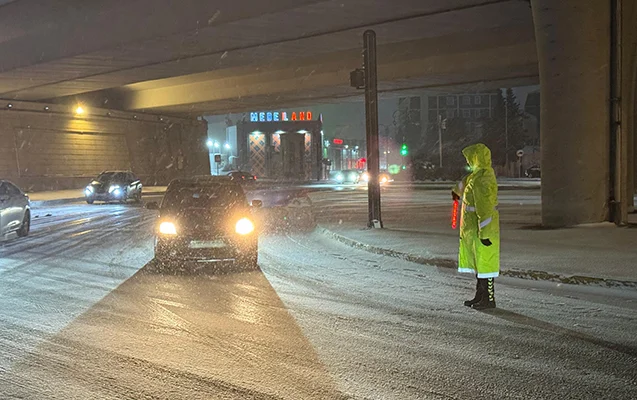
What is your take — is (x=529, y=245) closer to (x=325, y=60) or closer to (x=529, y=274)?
(x=529, y=274)

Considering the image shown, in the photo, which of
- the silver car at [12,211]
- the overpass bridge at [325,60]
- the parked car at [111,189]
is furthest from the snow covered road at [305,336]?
the parked car at [111,189]

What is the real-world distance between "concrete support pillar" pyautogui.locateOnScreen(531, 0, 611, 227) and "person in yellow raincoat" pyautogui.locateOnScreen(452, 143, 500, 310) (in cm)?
804

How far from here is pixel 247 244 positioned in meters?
9.80

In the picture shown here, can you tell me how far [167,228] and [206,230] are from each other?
628 millimetres

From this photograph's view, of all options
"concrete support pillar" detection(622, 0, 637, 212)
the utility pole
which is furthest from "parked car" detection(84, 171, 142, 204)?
"concrete support pillar" detection(622, 0, 637, 212)

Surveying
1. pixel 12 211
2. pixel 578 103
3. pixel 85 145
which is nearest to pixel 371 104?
pixel 578 103

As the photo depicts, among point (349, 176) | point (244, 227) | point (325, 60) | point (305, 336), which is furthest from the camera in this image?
point (349, 176)

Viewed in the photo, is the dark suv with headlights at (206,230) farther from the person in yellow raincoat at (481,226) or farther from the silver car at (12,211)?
the silver car at (12,211)

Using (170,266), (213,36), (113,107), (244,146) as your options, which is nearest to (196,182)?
(170,266)

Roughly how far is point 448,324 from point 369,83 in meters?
9.65

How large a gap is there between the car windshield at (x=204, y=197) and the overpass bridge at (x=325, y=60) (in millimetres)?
8069

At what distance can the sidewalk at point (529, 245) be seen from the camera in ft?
29.3

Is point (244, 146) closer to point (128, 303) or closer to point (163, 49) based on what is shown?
point (163, 49)

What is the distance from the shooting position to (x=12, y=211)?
14.6 meters
